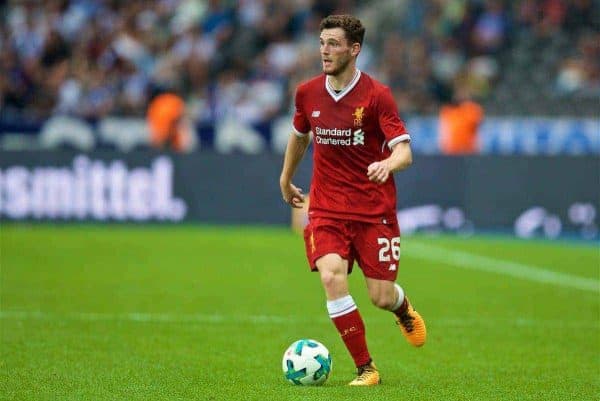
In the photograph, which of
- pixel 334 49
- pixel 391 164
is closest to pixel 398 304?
pixel 391 164

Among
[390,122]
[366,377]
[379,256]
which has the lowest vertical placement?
[366,377]

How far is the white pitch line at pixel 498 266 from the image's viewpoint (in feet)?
51.2

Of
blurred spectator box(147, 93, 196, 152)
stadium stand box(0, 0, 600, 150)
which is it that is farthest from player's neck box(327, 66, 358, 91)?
stadium stand box(0, 0, 600, 150)

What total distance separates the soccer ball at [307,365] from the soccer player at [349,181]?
195mm

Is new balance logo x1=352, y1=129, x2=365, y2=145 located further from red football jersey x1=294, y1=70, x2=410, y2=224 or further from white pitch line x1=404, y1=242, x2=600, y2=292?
white pitch line x1=404, y1=242, x2=600, y2=292

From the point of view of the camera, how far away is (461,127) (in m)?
23.3

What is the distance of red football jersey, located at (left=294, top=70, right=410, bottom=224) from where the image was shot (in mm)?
8422

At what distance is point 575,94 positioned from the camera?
25141 millimetres

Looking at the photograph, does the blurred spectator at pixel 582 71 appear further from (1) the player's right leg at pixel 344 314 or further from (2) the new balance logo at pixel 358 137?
(1) the player's right leg at pixel 344 314

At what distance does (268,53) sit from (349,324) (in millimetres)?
18790

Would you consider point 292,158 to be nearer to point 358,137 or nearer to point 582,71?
point 358,137

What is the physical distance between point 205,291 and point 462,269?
416 cm

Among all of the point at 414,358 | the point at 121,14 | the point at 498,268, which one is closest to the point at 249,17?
the point at 121,14

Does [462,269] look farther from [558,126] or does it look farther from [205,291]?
[558,126]
